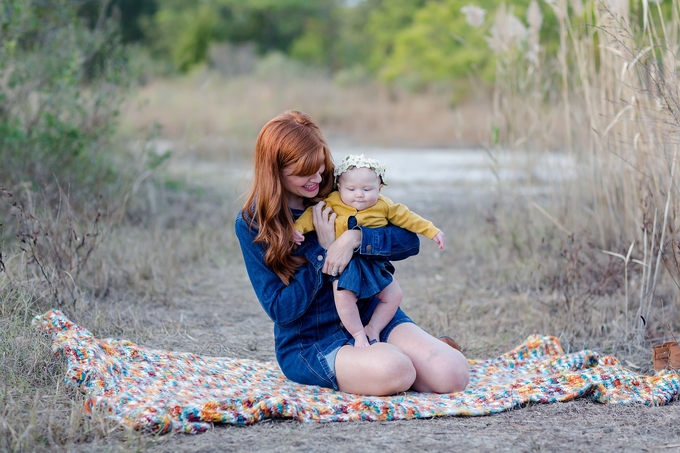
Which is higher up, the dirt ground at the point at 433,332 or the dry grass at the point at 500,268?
the dry grass at the point at 500,268

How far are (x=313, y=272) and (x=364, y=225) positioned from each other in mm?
254

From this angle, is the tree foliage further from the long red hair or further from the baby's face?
the baby's face

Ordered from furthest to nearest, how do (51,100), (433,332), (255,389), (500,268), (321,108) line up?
(321,108)
(51,100)
(500,268)
(433,332)
(255,389)

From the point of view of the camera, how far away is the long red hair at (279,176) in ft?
9.03

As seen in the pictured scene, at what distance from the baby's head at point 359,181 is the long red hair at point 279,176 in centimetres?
11

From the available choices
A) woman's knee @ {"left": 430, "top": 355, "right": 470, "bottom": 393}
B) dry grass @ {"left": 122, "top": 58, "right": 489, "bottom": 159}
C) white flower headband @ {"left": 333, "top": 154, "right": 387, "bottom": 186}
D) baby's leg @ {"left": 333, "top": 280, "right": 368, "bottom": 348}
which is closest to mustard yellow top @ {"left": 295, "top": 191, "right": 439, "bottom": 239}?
white flower headband @ {"left": 333, "top": 154, "right": 387, "bottom": 186}

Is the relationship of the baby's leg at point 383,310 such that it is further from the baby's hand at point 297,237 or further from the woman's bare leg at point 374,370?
the baby's hand at point 297,237

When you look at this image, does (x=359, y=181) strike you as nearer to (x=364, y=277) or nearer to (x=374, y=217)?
(x=374, y=217)

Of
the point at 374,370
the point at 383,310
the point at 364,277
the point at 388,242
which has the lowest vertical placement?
the point at 374,370

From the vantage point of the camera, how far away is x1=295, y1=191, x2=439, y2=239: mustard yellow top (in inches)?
112

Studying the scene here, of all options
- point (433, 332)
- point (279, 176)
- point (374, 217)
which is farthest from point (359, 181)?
point (433, 332)

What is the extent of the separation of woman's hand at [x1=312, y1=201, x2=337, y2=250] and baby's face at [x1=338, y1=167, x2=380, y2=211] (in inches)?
3.4

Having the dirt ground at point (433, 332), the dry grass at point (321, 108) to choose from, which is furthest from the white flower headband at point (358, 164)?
the dry grass at point (321, 108)

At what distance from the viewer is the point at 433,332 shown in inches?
151
